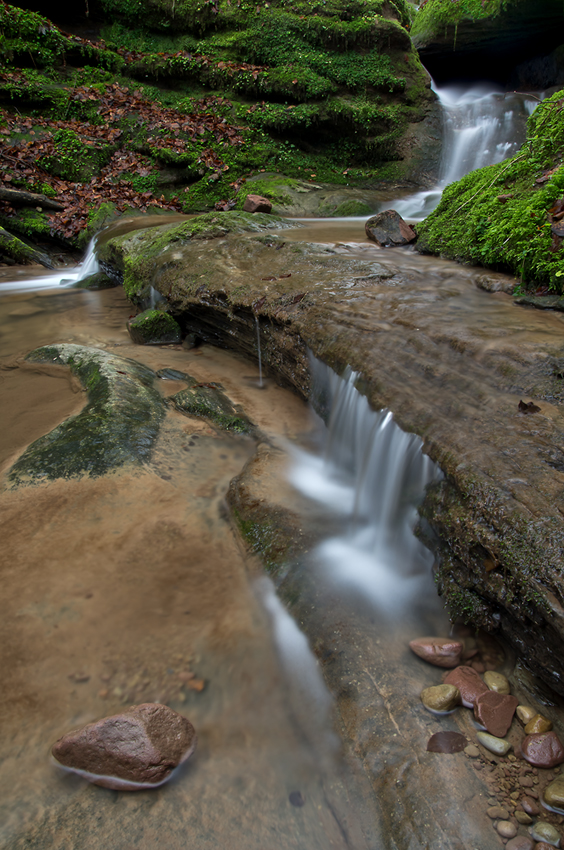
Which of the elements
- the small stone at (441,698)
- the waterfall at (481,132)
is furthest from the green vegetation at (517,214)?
the waterfall at (481,132)

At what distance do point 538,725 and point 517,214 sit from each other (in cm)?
427

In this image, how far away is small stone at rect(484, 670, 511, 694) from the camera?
208 cm

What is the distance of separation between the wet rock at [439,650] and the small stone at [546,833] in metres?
0.65

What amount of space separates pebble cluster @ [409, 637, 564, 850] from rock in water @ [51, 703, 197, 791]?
107 centimetres

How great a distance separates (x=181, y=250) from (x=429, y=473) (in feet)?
15.8

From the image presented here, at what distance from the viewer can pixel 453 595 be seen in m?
2.36

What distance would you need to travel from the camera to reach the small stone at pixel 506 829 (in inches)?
63.9

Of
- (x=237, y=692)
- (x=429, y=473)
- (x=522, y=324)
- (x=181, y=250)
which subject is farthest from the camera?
(x=181, y=250)

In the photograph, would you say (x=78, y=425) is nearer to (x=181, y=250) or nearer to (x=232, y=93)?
(x=181, y=250)

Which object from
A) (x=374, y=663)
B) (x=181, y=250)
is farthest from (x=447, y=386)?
(x=181, y=250)

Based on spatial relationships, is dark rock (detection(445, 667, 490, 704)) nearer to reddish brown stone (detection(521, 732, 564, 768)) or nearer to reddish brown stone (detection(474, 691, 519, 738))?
reddish brown stone (detection(474, 691, 519, 738))

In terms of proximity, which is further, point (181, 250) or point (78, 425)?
point (181, 250)

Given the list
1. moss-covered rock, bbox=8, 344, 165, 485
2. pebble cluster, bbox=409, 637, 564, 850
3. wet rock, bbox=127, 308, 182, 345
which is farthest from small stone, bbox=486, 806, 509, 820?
wet rock, bbox=127, 308, 182, 345

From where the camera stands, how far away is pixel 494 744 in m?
1.88
